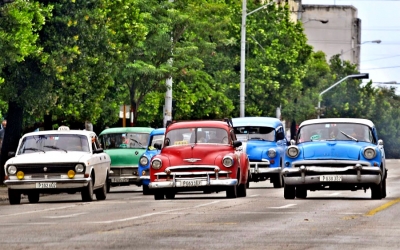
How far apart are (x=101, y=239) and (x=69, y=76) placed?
26.0 meters

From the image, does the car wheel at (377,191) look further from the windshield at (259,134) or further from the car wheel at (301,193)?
the windshield at (259,134)

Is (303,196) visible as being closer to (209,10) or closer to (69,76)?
(69,76)

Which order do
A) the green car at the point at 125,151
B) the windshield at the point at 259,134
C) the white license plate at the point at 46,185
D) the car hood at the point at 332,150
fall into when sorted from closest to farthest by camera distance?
1. the car hood at the point at 332,150
2. the white license plate at the point at 46,185
3. the green car at the point at 125,151
4. the windshield at the point at 259,134

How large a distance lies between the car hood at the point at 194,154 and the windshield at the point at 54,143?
1.95m

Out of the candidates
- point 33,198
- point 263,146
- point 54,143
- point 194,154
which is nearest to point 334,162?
point 194,154

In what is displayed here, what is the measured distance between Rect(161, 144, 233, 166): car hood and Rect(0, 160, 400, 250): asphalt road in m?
1.47

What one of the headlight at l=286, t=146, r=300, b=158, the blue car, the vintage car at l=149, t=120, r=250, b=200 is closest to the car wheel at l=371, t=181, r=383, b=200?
the headlight at l=286, t=146, r=300, b=158

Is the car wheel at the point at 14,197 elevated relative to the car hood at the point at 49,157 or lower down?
lower down

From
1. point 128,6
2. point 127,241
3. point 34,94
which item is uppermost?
point 128,6

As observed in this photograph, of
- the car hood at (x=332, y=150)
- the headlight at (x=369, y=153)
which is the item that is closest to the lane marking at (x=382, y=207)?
the headlight at (x=369, y=153)

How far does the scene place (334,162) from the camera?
1150 inches

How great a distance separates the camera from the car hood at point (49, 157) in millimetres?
30312

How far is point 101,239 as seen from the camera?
1688 cm

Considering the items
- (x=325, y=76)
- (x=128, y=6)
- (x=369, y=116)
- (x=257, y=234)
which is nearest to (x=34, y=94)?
(x=128, y=6)
